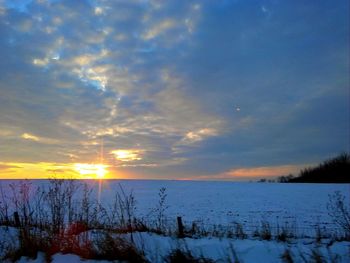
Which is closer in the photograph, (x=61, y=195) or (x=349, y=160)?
(x=61, y=195)

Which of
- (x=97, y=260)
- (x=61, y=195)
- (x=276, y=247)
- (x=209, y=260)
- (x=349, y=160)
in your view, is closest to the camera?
(x=209, y=260)

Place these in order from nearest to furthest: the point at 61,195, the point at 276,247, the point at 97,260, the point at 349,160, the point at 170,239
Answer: the point at 97,260 → the point at 276,247 → the point at 170,239 → the point at 61,195 → the point at 349,160

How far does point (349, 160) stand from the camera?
93.9 m

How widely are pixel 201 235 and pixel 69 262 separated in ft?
12.8

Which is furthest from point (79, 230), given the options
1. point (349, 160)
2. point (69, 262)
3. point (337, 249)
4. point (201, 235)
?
point (349, 160)

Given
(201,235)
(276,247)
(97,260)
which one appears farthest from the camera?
(201,235)

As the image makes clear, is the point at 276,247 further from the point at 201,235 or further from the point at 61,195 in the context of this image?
the point at 61,195

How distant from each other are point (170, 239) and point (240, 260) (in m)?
2.04

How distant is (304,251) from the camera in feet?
22.0

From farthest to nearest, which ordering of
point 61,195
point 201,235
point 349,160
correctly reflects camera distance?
point 349,160 → point 201,235 → point 61,195

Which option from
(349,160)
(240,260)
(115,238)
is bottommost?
(240,260)

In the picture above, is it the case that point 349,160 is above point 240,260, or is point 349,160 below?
above

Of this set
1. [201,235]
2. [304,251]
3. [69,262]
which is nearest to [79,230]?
[69,262]

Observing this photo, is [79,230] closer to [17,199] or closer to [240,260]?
[17,199]
